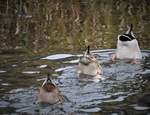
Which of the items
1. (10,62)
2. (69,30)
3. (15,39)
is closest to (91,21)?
(69,30)

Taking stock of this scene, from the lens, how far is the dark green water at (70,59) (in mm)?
9648

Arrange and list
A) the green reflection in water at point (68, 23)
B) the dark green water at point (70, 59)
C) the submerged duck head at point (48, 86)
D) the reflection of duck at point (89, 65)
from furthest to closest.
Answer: the green reflection in water at point (68, 23) < the reflection of duck at point (89, 65) < the dark green water at point (70, 59) < the submerged duck head at point (48, 86)

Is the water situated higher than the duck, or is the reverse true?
the duck

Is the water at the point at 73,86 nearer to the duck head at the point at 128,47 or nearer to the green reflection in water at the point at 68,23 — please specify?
the duck head at the point at 128,47

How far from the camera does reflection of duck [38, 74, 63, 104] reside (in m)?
9.37

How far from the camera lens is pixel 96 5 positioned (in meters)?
30.3

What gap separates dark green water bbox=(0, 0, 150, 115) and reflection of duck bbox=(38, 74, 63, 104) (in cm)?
12

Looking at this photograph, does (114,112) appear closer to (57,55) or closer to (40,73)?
(40,73)

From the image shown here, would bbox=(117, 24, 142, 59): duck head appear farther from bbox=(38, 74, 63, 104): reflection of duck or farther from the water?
bbox=(38, 74, 63, 104): reflection of duck

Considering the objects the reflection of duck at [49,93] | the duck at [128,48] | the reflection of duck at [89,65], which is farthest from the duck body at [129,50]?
the reflection of duck at [49,93]

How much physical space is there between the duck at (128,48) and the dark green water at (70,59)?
0.85 feet

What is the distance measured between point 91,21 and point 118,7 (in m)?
6.37

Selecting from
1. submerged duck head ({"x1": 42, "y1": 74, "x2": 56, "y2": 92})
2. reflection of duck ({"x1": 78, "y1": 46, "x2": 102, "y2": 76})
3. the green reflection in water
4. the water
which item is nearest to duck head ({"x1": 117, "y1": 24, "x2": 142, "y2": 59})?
the water

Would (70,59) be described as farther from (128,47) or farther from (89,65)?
(89,65)
